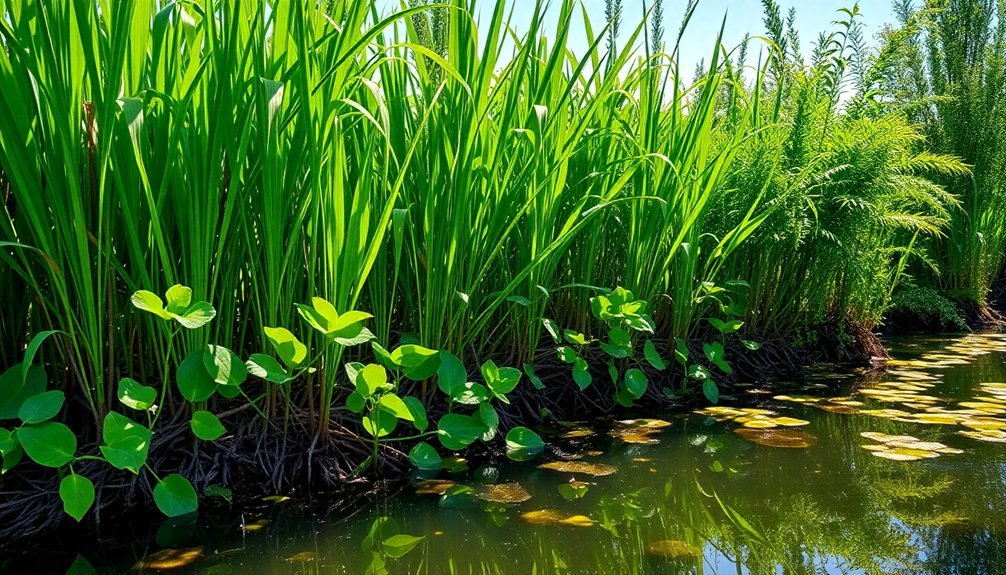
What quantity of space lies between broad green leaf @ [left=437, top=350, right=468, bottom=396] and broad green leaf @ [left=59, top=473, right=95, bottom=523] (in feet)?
1.97

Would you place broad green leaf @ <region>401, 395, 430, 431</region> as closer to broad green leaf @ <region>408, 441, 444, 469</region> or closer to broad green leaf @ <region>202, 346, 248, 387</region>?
broad green leaf @ <region>408, 441, 444, 469</region>

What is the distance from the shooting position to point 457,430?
1.36m

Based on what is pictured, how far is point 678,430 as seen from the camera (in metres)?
1.70

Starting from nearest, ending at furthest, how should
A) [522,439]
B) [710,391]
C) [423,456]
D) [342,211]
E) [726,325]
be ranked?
1. [342,211]
2. [423,456]
3. [522,439]
4. [710,391]
5. [726,325]

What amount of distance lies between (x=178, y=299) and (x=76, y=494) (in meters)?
0.30

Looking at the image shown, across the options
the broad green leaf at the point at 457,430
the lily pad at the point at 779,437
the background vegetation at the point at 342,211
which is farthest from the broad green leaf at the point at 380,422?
the lily pad at the point at 779,437

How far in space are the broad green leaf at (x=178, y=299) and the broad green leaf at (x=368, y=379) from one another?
0.30m

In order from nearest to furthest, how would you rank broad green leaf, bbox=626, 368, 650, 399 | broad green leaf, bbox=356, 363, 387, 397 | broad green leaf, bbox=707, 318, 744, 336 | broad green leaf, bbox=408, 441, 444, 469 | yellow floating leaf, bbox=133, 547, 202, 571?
1. yellow floating leaf, bbox=133, 547, 202, 571
2. broad green leaf, bbox=356, 363, 387, 397
3. broad green leaf, bbox=408, 441, 444, 469
4. broad green leaf, bbox=626, 368, 650, 399
5. broad green leaf, bbox=707, 318, 744, 336

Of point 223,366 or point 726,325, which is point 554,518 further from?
point 726,325

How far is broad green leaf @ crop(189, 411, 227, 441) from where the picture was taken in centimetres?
A: 113

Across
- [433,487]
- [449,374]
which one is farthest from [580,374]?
[433,487]

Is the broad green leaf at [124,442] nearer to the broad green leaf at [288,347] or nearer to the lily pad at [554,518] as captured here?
the broad green leaf at [288,347]

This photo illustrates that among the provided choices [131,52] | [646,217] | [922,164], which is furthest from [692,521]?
[922,164]

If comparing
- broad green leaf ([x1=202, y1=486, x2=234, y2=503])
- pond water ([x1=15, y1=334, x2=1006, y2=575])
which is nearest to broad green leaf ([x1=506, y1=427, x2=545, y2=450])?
pond water ([x1=15, y1=334, x2=1006, y2=575])
